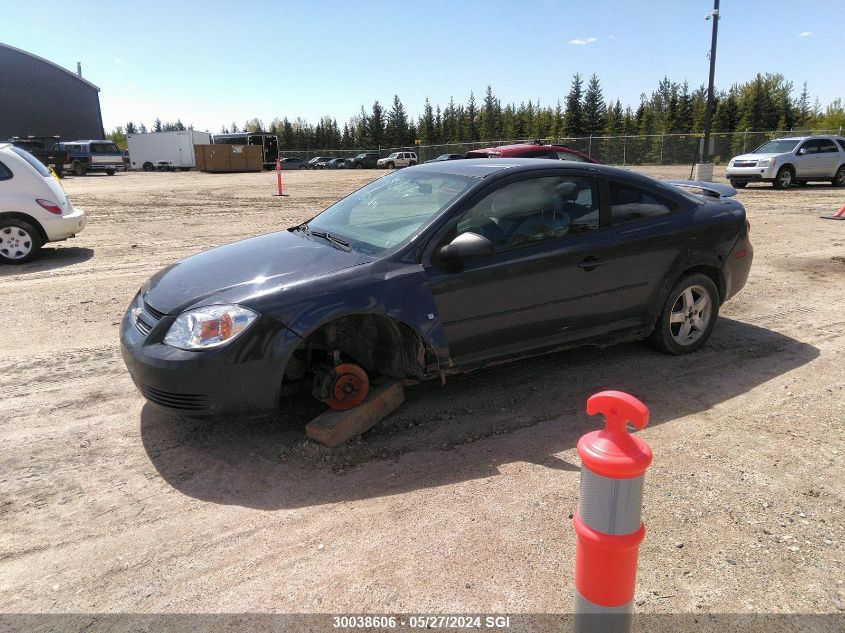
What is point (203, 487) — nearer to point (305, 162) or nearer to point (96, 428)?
point (96, 428)

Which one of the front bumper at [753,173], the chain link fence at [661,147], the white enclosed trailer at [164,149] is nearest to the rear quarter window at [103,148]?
the white enclosed trailer at [164,149]

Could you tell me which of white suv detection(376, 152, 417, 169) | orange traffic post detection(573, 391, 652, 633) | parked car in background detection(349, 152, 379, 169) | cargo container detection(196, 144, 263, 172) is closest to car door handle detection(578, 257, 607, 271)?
orange traffic post detection(573, 391, 652, 633)

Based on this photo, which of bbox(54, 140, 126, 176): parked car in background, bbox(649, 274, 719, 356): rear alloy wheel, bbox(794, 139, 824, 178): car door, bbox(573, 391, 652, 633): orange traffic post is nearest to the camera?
bbox(573, 391, 652, 633): orange traffic post

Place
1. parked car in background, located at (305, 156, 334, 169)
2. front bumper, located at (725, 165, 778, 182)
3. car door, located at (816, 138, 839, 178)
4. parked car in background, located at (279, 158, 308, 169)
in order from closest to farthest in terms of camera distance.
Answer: front bumper, located at (725, 165, 778, 182) < car door, located at (816, 138, 839, 178) < parked car in background, located at (279, 158, 308, 169) < parked car in background, located at (305, 156, 334, 169)

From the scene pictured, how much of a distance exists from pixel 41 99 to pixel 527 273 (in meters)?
66.9

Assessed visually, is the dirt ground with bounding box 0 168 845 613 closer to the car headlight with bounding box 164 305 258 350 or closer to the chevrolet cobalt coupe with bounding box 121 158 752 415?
the chevrolet cobalt coupe with bounding box 121 158 752 415

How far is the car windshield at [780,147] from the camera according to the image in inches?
826

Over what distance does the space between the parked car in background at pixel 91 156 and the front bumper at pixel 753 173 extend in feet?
119

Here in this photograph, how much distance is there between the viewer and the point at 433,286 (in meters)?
3.68

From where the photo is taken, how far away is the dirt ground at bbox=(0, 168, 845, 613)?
8.05 ft

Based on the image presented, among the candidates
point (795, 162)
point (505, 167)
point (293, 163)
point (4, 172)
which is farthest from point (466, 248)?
point (293, 163)

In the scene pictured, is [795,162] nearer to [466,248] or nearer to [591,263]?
[591,263]

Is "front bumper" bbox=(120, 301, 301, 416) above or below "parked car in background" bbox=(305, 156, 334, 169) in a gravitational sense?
below

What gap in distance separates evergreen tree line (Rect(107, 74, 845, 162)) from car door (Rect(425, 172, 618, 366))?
41397 mm
